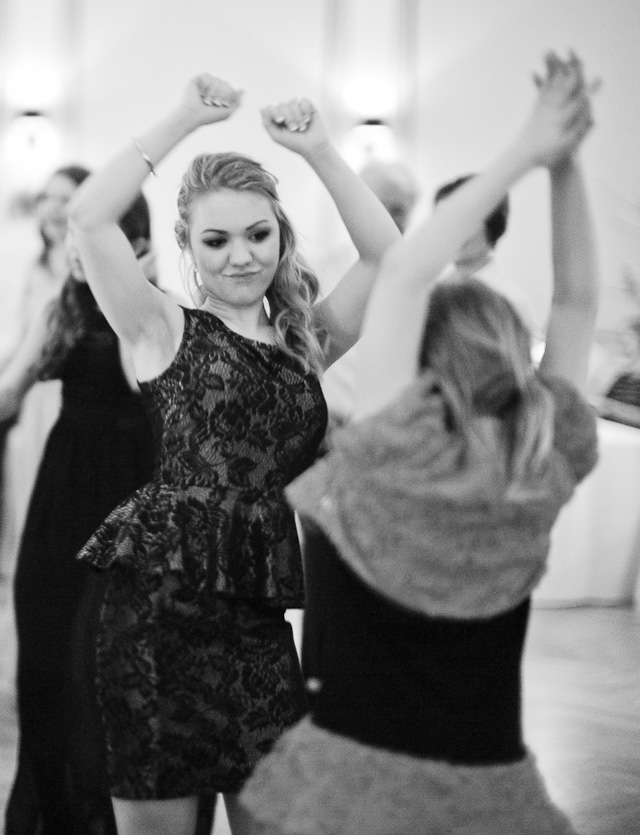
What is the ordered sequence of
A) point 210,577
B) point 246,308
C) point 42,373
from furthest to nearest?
point 42,373, point 246,308, point 210,577

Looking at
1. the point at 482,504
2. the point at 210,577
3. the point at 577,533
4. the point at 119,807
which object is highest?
the point at 482,504

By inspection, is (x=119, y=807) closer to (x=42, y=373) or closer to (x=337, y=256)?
(x=42, y=373)

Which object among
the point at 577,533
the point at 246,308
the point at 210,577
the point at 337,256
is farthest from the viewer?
the point at 577,533

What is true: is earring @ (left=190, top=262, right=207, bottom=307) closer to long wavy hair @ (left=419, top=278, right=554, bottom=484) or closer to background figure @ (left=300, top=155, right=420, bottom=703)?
long wavy hair @ (left=419, top=278, right=554, bottom=484)

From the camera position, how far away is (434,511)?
129 centimetres

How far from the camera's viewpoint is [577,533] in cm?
551

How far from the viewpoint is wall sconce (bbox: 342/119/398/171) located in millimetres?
7277

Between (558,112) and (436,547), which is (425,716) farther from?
(558,112)

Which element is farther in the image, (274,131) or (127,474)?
(127,474)

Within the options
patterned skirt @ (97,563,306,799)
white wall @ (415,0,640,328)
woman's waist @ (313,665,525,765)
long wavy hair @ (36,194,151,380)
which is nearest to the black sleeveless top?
woman's waist @ (313,665,525,765)

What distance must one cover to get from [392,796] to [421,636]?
17 centimetres

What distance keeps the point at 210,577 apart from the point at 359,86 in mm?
6177

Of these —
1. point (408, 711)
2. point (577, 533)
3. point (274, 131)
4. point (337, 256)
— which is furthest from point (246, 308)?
point (577, 533)

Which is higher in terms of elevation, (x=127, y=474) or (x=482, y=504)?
(x=482, y=504)
